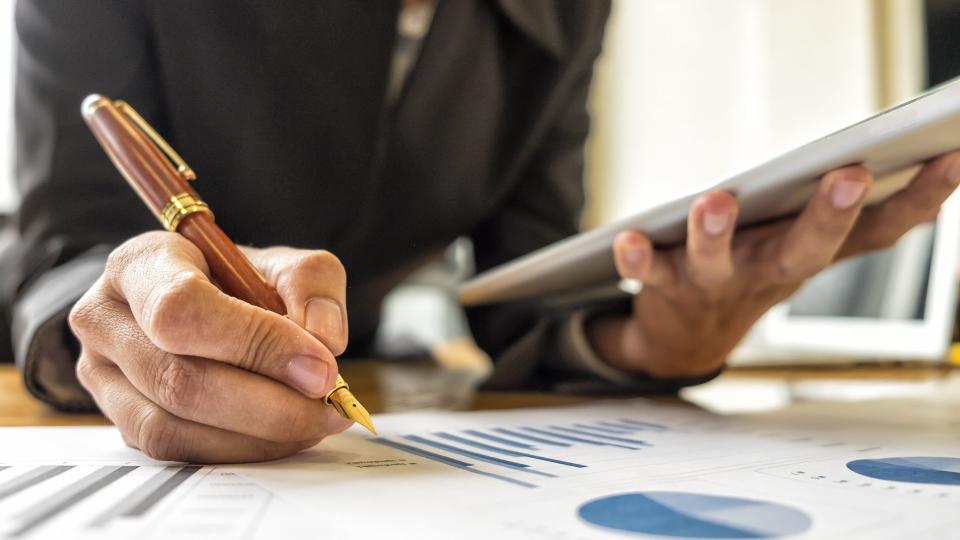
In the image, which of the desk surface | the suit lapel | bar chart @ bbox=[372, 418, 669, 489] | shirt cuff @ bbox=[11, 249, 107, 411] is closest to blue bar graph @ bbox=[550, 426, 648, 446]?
bar chart @ bbox=[372, 418, 669, 489]

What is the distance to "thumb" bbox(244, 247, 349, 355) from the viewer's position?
0.27 m

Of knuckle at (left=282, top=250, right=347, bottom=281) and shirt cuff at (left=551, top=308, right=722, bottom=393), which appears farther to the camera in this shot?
shirt cuff at (left=551, top=308, right=722, bottom=393)

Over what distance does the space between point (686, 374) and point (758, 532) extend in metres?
0.37

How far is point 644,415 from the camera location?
417 millimetres

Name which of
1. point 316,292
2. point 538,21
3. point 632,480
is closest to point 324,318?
point 316,292

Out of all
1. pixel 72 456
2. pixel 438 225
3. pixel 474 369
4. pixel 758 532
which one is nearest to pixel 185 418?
pixel 72 456

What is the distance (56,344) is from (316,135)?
0.77ft

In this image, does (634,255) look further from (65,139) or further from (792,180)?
(65,139)

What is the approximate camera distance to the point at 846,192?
1.15ft

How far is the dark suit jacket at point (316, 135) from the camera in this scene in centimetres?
49

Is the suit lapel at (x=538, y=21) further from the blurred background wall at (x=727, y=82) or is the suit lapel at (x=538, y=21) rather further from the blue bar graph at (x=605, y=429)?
the blurred background wall at (x=727, y=82)

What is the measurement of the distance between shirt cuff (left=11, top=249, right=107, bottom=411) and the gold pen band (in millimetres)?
112

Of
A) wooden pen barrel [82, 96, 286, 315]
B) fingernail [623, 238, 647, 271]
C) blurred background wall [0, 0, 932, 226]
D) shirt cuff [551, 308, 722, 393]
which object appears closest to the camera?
wooden pen barrel [82, 96, 286, 315]

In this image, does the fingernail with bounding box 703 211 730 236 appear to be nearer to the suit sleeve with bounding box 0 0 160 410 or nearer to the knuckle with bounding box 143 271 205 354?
the knuckle with bounding box 143 271 205 354
